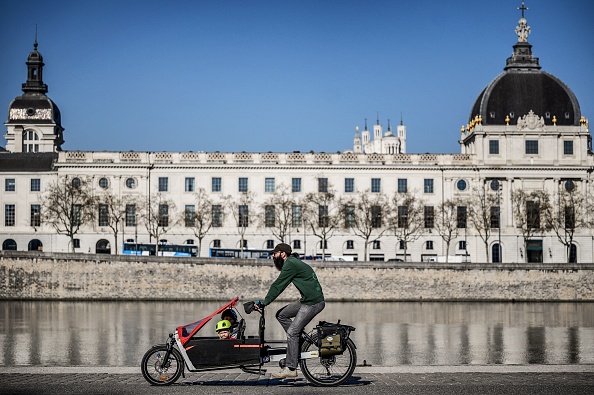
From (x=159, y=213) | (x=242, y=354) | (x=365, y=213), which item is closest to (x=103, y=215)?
(x=159, y=213)

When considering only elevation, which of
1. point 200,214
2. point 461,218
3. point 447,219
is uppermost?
point 200,214

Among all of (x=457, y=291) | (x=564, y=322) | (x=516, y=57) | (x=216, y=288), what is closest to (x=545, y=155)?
(x=516, y=57)

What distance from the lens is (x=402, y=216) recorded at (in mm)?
96188

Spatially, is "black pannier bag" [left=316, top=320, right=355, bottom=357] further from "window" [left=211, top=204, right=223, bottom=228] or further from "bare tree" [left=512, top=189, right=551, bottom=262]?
"window" [left=211, top=204, right=223, bottom=228]

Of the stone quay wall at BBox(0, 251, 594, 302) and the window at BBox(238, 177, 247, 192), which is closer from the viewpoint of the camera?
the stone quay wall at BBox(0, 251, 594, 302)

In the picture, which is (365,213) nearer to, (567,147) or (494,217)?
(494,217)

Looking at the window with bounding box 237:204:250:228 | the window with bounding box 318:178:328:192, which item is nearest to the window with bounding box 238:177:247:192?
the window with bounding box 237:204:250:228

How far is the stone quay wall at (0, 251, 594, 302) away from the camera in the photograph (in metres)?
67.3

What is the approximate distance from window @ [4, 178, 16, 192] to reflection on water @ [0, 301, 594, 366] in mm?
38395

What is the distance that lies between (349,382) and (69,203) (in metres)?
79.2

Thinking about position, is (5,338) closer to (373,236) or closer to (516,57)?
(373,236)

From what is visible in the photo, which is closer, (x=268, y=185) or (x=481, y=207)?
(x=481, y=207)

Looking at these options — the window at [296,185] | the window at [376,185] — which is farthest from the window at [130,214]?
the window at [376,185]

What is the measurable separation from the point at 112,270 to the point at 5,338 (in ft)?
103
